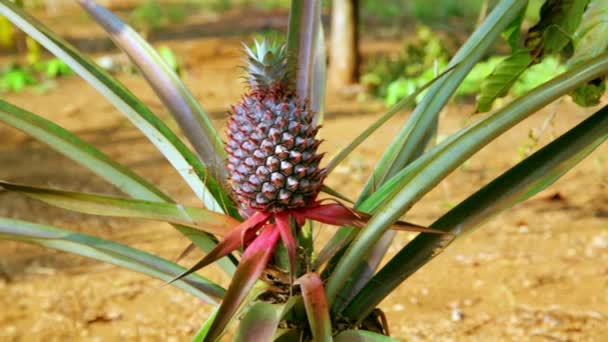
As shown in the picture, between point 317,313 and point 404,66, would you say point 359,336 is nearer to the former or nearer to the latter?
point 317,313

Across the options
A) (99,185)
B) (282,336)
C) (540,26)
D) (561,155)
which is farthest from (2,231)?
(99,185)

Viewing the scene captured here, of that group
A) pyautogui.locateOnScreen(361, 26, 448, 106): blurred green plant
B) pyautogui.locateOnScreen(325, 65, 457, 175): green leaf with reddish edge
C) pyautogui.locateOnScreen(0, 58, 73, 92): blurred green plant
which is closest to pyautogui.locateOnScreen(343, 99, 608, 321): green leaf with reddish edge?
pyautogui.locateOnScreen(325, 65, 457, 175): green leaf with reddish edge

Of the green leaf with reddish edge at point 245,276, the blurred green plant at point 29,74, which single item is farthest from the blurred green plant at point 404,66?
the green leaf with reddish edge at point 245,276

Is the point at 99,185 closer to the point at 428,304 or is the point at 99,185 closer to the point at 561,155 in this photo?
the point at 428,304

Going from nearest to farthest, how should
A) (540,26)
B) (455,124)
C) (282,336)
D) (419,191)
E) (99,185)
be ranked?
(419,191) < (282,336) < (540,26) < (99,185) < (455,124)

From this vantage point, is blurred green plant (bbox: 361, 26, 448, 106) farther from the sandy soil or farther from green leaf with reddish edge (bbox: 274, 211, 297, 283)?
green leaf with reddish edge (bbox: 274, 211, 297, 283)

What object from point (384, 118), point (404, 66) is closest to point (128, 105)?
point (384, 118)
